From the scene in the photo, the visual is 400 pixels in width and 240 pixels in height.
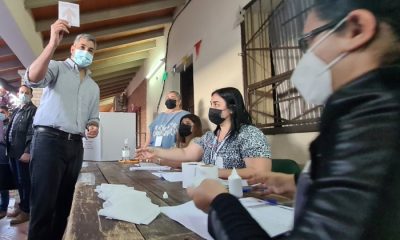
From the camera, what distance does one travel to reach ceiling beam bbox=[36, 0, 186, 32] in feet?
12.2

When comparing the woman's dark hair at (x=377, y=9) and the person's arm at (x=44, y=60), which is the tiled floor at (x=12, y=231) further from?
the woman's dark hair at (x=377, y=9)

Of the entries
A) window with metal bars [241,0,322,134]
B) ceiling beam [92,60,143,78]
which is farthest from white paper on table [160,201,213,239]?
ceiling beam [92,60,143,78]

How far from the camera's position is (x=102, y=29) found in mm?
4438

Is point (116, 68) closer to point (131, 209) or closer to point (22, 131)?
point (22, 131)

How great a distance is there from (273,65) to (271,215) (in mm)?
1634

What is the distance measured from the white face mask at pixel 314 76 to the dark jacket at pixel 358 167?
78 millimetres

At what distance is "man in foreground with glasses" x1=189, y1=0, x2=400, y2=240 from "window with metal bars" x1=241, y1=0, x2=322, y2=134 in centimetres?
137

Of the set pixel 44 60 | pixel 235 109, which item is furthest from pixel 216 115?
pixel 44 60

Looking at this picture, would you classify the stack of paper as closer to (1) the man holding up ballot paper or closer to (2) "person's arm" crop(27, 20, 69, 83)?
(1) the man holding up ballot paper

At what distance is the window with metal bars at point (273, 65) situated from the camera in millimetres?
1916

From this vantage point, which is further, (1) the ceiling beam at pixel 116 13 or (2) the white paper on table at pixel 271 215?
(1) the ceiling beam at pixel 116 13

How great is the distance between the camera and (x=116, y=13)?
13.0ft

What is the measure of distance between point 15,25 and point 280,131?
2787 mm

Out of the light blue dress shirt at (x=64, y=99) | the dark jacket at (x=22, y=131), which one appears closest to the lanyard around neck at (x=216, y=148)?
the light blue dress shirt at (x=64, y=99)
